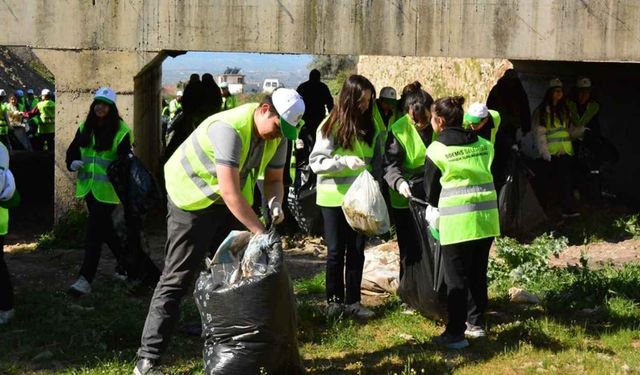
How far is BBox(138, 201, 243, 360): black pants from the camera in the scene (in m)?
5.24

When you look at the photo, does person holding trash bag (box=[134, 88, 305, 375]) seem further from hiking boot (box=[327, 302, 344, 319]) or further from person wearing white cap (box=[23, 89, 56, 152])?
person wearing white cap (box=[23, 89, 56, 152])

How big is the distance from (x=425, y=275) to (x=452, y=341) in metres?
0.58

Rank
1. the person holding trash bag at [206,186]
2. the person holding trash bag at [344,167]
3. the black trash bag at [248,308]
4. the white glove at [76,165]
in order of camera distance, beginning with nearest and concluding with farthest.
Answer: the black trash bag at [248,308], the person holding trash bag at [206,186], the person holding trash bag at [344,167], the white glove at [76,165]

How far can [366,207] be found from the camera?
6168mm

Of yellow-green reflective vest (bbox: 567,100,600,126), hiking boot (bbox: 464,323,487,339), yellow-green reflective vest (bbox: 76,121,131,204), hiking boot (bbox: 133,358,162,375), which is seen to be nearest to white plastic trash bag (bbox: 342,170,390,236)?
hiking boot (bbox: 464,323,487,339)

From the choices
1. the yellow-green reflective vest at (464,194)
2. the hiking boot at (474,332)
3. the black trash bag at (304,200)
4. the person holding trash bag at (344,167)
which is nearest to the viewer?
the yellow-green reflective vest at (464,194)

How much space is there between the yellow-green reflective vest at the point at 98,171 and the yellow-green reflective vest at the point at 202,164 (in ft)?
7.56

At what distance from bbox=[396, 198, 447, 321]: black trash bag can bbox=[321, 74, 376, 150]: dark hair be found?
0.59 m

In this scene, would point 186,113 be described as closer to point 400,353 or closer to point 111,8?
point 111,8

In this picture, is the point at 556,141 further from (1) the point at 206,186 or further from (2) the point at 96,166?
(1) the point at 206,186

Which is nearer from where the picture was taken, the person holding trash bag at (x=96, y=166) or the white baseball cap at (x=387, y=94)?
the person holding trash bag at (x=96, y=166)

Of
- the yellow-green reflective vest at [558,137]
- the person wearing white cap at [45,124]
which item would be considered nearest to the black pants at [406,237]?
the yellow-green reflective vest at [558,137]

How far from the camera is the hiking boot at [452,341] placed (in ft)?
19.4

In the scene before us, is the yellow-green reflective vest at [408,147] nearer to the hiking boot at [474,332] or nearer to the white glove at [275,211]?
the hiking boot at [474,332]
